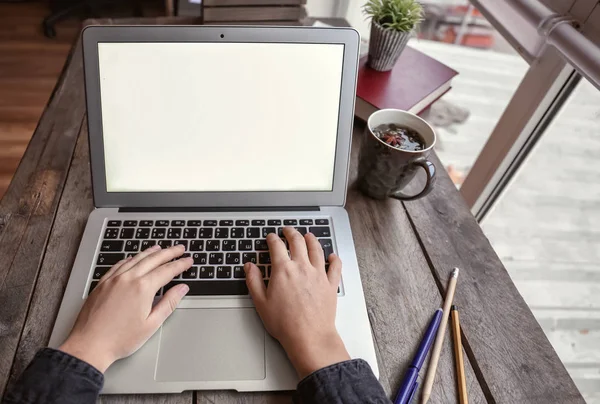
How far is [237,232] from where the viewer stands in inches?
22.3

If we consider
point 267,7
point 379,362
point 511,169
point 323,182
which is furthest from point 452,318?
point 267,7

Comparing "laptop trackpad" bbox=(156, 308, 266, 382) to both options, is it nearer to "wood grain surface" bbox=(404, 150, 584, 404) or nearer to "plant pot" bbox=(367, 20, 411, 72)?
"wood grain surface" bbox=(404, 150, 584, 404)

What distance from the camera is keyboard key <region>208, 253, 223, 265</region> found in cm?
53

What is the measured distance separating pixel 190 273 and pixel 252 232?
10 centimetres

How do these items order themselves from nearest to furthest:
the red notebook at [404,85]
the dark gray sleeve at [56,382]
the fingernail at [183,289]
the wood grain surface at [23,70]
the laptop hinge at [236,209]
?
the dark gray sleeve at [56,382]
the fingernail at [183,289]
the laptop hinge at [236,209]
the red notebook at [404,85]
the wood grain surface at [23,70]

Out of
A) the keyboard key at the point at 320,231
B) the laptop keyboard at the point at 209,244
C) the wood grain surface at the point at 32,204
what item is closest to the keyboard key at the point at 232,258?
the laptop keyboard at the point at 209,244

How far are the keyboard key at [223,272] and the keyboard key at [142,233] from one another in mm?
110

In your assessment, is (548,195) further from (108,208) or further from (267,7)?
(108,208)

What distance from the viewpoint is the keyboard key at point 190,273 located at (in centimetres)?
52

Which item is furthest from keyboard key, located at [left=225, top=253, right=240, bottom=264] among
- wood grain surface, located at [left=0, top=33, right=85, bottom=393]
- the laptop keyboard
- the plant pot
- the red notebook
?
the plant pot

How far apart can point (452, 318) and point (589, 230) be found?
2.47ft

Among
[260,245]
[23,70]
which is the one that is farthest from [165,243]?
[23,70]

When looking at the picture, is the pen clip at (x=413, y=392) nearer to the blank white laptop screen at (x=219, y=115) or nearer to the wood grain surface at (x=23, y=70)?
the blank white laptop screen at (x=219, y=115)

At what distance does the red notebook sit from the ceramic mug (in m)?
0.10
